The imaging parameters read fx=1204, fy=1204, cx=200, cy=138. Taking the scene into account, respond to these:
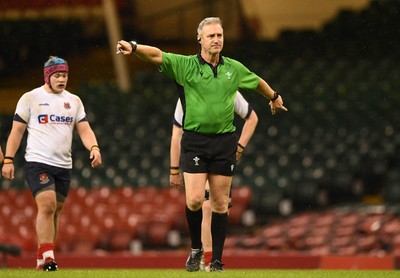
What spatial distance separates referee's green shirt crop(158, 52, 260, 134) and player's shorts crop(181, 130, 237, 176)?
0.07 metres

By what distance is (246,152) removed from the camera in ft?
77.0

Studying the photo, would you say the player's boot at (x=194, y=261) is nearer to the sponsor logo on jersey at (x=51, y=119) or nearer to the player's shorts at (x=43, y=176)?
the player's shorts at (x=43, y=176)

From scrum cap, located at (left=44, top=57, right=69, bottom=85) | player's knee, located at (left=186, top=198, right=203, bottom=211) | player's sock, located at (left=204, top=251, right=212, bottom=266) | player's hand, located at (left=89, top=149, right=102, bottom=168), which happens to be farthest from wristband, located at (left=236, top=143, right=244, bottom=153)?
scrum cap, located at (left=44, top=57, right=69, bottom=85)

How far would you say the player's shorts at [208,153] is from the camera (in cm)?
1062

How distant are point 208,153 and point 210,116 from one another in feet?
1.10

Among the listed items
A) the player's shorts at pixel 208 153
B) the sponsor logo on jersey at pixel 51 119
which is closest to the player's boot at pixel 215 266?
the player's shorts at pixel 208 153

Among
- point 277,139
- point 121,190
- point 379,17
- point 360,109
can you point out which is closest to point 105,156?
point 121,190

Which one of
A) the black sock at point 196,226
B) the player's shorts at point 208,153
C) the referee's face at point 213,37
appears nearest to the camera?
the referee's face at point 213,37

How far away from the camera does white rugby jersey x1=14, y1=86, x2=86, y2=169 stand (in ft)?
37.4

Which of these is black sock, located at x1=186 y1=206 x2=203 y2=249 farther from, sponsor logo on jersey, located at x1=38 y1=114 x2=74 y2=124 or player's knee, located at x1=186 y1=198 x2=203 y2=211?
sponsor logo on jersey, located at x1=38 y1=114 x2=74 y2=124

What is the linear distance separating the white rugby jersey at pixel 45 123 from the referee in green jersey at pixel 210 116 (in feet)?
4.46

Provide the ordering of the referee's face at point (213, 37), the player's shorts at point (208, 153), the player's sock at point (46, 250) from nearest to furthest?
the referee's face at point (213, 37) → the player's shorts at point (208, 153) → the player's sock at point (46, 250)

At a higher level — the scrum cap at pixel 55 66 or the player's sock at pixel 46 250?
the scrum cap at pixel 55 66

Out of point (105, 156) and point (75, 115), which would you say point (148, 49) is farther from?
point (105, 156)
